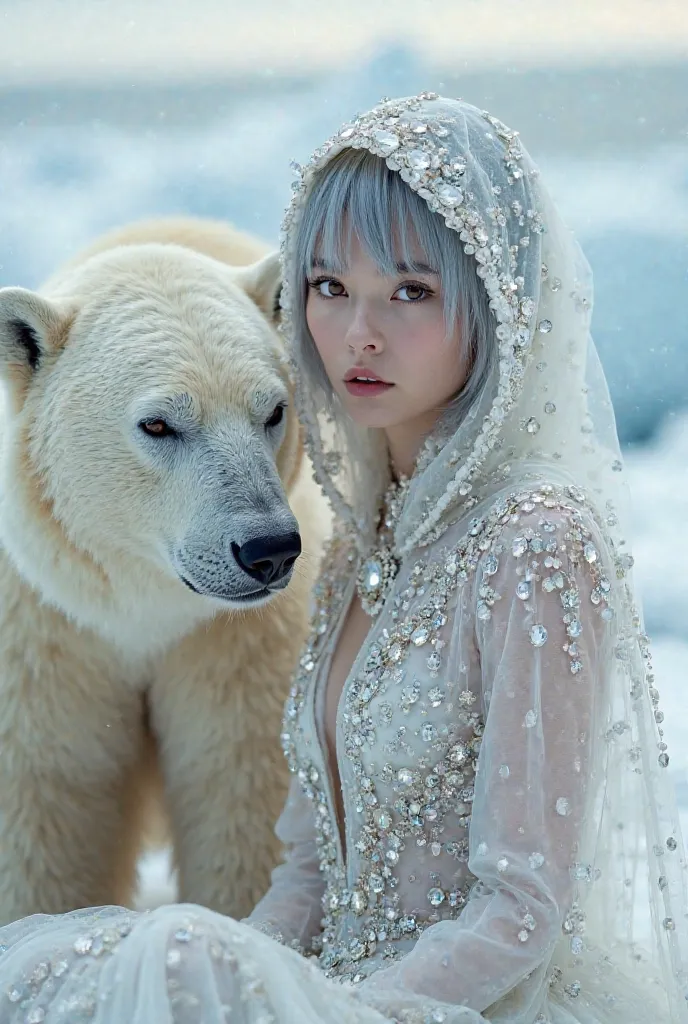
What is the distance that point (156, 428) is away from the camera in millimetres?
1494

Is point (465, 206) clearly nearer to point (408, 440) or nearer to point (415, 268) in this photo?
point (415, 268)

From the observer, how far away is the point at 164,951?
3.24 ft

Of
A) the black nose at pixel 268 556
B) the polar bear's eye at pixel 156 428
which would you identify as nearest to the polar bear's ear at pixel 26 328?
the polar bear's eye at pixel 156 428

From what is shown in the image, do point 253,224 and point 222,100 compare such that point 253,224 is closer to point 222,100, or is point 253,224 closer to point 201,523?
point 222,100

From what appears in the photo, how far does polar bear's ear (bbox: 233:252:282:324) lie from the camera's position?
1678 millimetres

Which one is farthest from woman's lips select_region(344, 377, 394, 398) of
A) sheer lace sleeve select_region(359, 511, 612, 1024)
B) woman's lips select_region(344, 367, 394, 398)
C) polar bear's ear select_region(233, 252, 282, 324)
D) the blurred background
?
the blurred background

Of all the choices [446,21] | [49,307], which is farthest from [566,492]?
[446,21]

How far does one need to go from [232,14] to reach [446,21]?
0.58 m

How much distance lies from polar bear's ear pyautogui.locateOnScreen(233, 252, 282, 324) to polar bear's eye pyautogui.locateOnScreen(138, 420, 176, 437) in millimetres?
281

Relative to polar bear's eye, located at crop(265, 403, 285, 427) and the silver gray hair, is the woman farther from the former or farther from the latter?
polar bear's eye, located at crop(265, 403, 285, 427)

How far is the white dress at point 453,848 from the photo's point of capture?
3.29ft

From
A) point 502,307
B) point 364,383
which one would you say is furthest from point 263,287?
point 502,307

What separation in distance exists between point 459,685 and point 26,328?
2.55 feet

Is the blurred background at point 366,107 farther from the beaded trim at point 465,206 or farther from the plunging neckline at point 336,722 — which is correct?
the beaded trim at point 465,206
